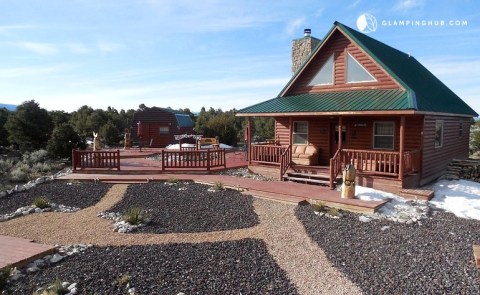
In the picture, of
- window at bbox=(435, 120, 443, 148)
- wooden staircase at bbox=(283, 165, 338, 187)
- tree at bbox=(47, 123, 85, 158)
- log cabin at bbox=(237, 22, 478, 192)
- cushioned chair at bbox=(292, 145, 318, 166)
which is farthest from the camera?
tree at bbox=(47, 123, 85, 158)

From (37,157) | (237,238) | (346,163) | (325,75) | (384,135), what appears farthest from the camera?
(37,157)

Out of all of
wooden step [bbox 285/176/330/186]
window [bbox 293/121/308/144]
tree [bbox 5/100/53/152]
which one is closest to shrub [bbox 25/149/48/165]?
tree [bbox 5/100/53/152]

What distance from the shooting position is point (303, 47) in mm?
17891

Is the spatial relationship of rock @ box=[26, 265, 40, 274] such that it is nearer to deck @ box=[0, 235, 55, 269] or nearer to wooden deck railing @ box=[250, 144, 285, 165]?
deck @ box=[0, 235, 55, 269]

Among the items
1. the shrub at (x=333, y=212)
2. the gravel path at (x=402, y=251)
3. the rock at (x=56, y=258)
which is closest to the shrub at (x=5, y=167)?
the rock at (x=56, y=258)

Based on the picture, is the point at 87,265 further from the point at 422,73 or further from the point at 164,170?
the point at 422,73

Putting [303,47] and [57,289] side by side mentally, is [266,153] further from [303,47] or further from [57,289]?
[57,289]

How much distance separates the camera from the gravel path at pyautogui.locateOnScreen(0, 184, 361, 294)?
234 inches

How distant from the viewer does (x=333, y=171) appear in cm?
1212

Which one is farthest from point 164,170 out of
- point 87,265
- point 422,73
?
point 422,73

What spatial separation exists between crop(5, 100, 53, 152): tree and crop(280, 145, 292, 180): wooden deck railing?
18063 millimetres

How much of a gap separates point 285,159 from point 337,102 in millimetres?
2942

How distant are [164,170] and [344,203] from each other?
8.26 metres

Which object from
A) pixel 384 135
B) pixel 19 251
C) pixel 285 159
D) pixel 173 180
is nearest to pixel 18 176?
pixel 173 180
